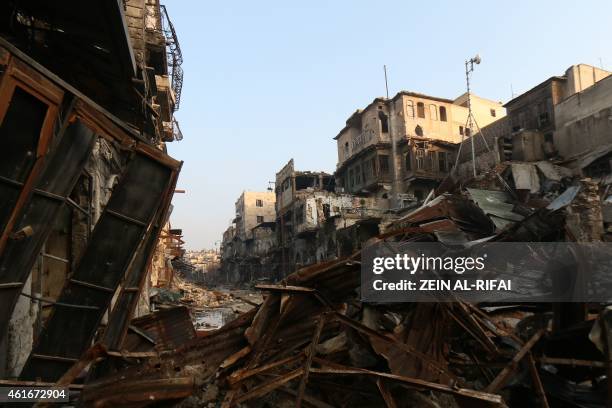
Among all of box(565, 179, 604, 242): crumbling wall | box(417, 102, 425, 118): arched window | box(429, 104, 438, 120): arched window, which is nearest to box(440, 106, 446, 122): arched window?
box(429, 104, 438, 120): arched window

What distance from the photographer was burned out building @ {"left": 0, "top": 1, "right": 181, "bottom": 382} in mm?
3771

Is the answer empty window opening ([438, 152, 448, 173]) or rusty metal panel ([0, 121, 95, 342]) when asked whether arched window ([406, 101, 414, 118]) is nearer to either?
empty window opening ([438, 152, 448, 173])

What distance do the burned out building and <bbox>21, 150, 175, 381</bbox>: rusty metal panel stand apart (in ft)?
0.04

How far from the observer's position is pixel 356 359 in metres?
4.93

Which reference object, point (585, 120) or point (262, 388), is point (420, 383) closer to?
point (262, 388)

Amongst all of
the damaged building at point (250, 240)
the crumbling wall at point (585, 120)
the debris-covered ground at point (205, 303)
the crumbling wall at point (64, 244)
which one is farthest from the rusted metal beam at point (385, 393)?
the damaged building at point (250, 240)

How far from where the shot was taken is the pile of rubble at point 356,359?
4.28 meters

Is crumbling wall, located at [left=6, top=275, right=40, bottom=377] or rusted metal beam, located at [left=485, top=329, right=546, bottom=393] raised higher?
crumbling wall, located at [left=6, top=275, right=40, bottom=377]

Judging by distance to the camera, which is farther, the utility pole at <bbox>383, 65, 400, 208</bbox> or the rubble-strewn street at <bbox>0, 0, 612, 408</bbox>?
the utility pole at <bbox>383, 65, 400, 208</bbox>

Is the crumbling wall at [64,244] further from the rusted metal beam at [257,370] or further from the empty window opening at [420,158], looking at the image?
the empty window opening at [420,158]

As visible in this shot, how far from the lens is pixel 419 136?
37250mm

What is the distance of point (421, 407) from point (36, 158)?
446 centimetres

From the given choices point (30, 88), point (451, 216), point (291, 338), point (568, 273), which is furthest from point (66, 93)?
point (451, 216)

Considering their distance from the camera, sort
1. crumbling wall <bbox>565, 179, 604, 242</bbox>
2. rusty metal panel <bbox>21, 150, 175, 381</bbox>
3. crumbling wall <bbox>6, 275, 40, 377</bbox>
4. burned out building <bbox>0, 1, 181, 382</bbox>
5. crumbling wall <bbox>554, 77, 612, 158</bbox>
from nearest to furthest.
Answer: burned out building <bbox>0, 1, 181, 382</bbox> < rusty metal panel <bbox>21, 150, 175, 381</bbox> < crumbling wall <bbox>6, 275, 40, 377</bbox> < crumbling wall <bbox>565, 179, 604, 242</bbox> < crumbling wall <bbox>554, 77, 612, 158</bbox>
